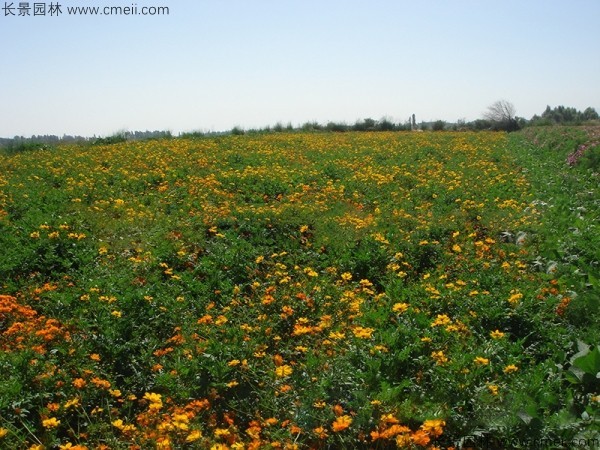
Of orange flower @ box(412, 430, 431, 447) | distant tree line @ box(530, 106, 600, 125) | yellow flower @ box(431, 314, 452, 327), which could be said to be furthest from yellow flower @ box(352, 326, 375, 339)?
distant tree line @ box(530, 106, 600, 125)

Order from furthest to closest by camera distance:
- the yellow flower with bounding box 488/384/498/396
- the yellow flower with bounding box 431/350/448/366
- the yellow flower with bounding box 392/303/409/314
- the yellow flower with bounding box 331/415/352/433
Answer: the yellow flower with bounding box 392/303/409/314, the yellow flower with bounding box 431/350/448/366, the yellow flower with bounding box 488/384/498/396, the yellow flower with bounding box 331/415/352/433

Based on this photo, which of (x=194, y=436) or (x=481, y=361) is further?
(x=481, y=361)

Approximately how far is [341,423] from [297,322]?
1.69 m

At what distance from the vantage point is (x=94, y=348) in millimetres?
4414

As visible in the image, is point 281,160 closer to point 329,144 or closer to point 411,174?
point 411,174

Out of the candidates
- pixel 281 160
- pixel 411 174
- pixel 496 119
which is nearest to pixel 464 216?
pixel 411 174

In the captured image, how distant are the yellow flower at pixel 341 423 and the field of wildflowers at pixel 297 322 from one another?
0.5 inches

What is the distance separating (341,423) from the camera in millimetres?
3164

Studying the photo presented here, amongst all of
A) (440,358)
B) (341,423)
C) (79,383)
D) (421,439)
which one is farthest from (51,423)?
(440,358)

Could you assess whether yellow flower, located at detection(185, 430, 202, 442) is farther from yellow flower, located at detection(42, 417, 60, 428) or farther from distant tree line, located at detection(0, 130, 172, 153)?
distant tree line, located at detection(0, 130, 172, 153)

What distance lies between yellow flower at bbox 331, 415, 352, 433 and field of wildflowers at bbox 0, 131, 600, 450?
1 cm

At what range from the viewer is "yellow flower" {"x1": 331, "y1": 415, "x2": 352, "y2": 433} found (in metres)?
3.15

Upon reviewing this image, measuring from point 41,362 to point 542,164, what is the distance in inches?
507

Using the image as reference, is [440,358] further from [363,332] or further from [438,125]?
[438,125]
